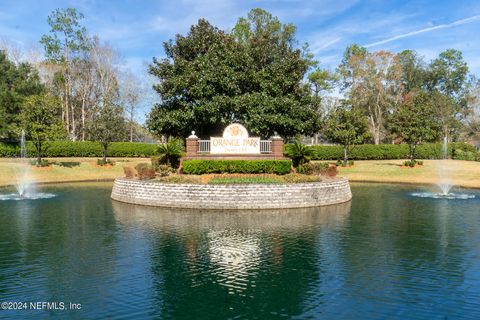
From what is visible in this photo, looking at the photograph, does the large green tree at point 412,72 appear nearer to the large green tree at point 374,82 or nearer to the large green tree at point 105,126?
the large green tree at point 374,82

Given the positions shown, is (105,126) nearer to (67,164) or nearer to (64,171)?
(67,164)

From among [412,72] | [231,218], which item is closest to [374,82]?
[412,72]

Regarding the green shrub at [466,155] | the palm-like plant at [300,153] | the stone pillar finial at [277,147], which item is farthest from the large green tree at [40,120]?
the green shrub at [466,155]

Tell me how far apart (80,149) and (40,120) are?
769cm

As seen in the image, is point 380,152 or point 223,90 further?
point 380,152

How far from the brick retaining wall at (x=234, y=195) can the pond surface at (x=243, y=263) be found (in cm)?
142

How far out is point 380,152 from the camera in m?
58.0

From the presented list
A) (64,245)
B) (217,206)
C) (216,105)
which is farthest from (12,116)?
(64,245)

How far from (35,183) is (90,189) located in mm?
7628

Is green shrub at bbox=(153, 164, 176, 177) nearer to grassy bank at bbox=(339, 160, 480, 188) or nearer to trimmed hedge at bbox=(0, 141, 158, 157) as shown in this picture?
trimmed hedge at bbox=(0, 141, 158, 157)

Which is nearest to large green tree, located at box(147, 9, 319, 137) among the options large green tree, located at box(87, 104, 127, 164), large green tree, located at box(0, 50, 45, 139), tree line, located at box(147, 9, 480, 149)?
tree line, located at box(147, 9, 480, 149)

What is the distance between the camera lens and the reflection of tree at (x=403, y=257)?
11500mm

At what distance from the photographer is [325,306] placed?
1078cm

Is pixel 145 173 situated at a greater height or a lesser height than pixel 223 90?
lesser
